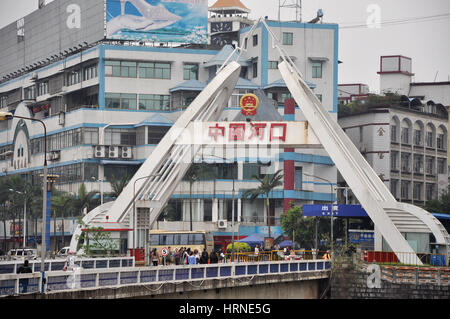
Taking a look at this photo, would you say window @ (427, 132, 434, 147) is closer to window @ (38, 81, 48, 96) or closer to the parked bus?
window @ (38, 81, 48, 96)

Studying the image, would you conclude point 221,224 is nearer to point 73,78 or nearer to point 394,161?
point 394,161

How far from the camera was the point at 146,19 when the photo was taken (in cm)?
11688

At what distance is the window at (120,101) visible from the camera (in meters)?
Result: 116

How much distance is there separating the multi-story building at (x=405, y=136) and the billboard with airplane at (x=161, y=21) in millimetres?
24385

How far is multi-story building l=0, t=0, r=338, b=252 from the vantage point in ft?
369

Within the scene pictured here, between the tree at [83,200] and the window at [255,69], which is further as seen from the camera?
the window at [255,69]

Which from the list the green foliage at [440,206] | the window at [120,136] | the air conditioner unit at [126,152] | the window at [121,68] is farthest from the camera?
the window at [121,68]

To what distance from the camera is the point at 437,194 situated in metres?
129

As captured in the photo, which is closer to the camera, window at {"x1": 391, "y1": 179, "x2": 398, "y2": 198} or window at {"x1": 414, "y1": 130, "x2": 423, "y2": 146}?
window at {"x1": 391, "y1": 179, "x2": 398, "y2": 198}

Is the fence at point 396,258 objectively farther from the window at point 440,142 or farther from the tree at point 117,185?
the window at point 440,142

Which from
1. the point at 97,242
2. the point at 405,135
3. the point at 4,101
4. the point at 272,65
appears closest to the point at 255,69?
the point at 272,65

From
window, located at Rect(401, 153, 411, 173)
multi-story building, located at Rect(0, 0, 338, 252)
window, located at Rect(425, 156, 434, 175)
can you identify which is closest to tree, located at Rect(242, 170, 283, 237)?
multi-story building, located at Rect(0, 0, 338, 252)

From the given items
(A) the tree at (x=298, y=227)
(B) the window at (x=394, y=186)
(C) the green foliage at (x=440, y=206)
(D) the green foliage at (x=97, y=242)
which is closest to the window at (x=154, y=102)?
(A) the tree at (x=298, y=227)

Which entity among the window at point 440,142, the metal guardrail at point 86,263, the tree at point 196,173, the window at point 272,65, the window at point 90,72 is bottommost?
the metal guardrail at point 86,263
